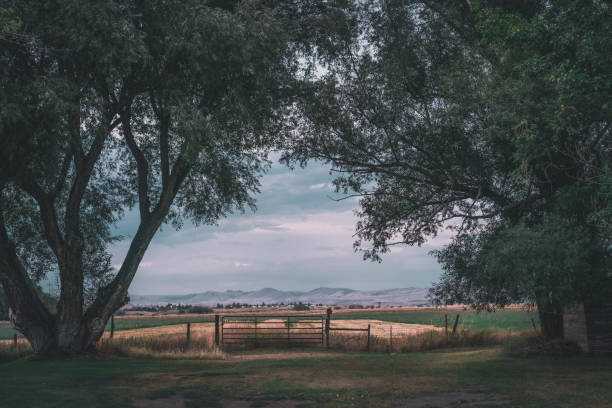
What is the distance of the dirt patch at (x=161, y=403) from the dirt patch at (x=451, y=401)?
4.15 m

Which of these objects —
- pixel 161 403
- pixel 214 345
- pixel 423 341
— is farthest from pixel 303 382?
pixel 423 341

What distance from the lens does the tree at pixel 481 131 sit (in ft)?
48.0

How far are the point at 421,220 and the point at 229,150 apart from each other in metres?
7.91

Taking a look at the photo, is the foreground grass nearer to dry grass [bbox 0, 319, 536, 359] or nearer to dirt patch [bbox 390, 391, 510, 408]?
dirt patch [bbox 390, 391, 510, 408]

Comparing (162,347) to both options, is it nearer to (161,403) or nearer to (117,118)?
(117,118)

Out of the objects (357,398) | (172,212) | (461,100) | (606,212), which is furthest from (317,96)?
(357,398)

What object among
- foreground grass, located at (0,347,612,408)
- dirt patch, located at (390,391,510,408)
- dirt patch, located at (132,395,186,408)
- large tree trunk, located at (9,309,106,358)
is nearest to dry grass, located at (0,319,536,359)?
large tree trunk, located at (9,309,106,358)

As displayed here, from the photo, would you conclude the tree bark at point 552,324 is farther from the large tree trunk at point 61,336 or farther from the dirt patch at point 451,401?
the large tree trunk at point 61,336

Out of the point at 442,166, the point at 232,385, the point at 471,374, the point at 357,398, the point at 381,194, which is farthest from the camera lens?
the point at 381,194

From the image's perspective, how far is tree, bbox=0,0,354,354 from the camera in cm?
1644

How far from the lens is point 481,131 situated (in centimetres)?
1778

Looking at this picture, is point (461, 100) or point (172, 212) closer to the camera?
point (461, 100)

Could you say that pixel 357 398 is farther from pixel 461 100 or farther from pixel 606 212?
pixel 461 100

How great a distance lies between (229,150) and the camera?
72.6 ft
